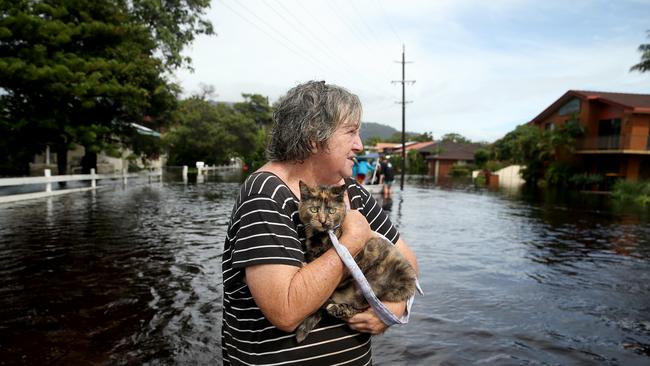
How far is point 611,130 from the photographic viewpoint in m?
37.0

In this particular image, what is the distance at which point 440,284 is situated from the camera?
25.6ft

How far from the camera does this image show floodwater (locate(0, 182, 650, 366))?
16.6ft

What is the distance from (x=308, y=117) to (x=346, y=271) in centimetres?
73

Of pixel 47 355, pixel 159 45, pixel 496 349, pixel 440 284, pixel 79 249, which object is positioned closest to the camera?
pixel 47 355

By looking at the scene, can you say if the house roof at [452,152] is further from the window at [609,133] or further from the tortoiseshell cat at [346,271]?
the tortoiseshell cat at [346,271]

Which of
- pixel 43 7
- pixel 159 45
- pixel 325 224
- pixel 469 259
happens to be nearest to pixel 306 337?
pixel 325 224

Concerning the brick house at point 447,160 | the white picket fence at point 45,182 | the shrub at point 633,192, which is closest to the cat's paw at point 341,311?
the white picket fence at point 45,182

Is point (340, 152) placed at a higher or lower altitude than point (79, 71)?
lower

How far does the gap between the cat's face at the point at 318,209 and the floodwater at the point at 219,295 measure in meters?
3.44

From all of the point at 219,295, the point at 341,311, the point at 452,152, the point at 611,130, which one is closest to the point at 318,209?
the point at 341,311

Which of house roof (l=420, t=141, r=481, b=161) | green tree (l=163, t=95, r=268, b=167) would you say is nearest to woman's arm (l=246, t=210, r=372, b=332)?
green tree (l=163, t=95, r=268, b=167)

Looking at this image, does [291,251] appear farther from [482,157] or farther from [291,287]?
[482,157]

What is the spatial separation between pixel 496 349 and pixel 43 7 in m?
21.7

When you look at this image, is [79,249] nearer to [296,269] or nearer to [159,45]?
[296,269]
